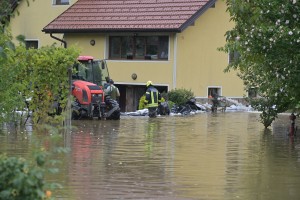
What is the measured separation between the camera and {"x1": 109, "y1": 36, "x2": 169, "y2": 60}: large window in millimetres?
35344

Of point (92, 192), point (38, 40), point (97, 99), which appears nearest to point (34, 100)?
point (97, 99)

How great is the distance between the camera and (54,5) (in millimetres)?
39531

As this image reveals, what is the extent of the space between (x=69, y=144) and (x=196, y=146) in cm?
314

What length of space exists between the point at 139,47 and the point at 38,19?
24.0 feet

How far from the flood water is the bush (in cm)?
182

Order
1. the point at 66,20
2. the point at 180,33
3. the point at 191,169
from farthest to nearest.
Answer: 1. the point at 66,20
2. the point at 180,33
3. the point at 191,169

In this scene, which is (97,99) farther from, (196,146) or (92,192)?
(92,192)

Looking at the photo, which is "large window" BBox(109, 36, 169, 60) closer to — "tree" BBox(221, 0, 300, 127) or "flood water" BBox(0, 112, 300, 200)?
"flood water" BBox(0, 112, 300, 200)

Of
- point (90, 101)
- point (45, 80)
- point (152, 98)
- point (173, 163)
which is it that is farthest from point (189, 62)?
point (173, 163)

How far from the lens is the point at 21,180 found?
4.87 m

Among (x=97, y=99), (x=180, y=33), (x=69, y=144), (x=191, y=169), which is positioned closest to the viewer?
(x=191, y=169)

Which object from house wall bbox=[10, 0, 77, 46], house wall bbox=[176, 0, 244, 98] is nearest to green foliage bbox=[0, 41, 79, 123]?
house wall bbox=[176, 0, 244, 98]

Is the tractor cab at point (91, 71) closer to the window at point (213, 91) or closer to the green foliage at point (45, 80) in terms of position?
the green foliage at point (45, 80)

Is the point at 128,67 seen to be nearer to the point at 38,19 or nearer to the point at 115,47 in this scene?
the point at 115,47
